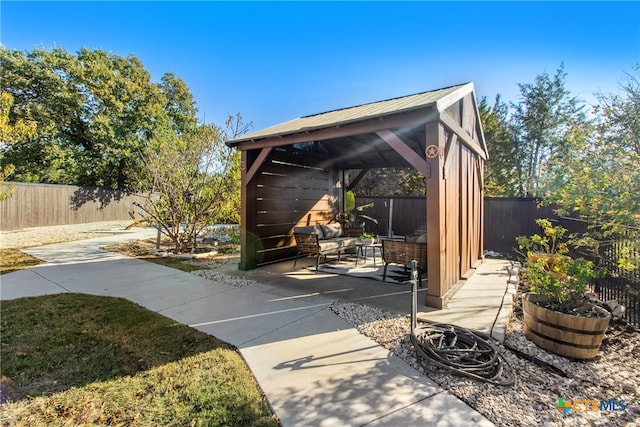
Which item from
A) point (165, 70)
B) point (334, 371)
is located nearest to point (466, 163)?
point (334, 371)

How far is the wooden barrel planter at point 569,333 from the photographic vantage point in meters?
2.70

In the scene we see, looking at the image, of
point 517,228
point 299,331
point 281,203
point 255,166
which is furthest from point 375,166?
point 299,331

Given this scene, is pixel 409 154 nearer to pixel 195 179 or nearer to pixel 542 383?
pixel 542 383

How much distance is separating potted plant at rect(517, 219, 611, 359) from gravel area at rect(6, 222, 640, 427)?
0.40 feet

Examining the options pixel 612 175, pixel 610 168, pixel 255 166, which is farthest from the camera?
pixel 255 166

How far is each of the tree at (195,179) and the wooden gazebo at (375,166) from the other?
180 cm

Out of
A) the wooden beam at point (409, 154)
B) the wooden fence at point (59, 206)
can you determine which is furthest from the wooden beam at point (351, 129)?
the wooden fence at point (59, 206)

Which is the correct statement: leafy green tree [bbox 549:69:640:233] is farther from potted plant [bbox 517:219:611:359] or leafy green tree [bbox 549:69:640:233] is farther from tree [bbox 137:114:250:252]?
tree [bbox 137:114:250:252]

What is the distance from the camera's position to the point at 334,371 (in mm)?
2516

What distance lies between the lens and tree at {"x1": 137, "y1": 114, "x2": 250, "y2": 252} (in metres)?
7.81

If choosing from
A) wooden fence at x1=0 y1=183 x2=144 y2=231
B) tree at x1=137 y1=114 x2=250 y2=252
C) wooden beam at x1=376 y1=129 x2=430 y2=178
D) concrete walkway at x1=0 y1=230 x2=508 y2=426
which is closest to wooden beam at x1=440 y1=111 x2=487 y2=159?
wooden beam at x1=376 y1=129 x2=430 y2=178

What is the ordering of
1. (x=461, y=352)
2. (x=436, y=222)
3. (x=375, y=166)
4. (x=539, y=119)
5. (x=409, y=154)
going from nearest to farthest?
(x=461, y=352) → (x=436, y=222) → (x=409, y=154) → (x=375, y=166) → (x=539, y=119)

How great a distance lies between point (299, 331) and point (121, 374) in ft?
5.21

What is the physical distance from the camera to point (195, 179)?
25.9ft
